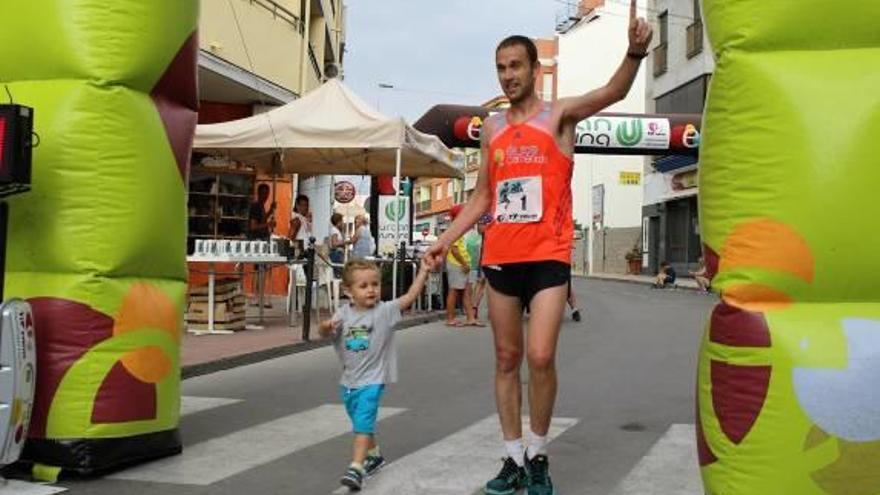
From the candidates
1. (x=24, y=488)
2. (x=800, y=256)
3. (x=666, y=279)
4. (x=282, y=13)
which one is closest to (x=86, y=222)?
(x=24, y=488)

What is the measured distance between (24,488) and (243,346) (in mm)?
5553

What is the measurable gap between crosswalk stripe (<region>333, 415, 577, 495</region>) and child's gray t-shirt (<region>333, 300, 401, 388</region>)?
494mm

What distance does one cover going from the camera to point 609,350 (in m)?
A: 10.6

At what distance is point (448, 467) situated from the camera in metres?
4.89

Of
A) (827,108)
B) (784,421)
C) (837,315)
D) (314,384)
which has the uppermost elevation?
(827,108)

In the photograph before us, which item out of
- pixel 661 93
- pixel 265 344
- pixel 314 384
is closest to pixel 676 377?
pixel 314 384

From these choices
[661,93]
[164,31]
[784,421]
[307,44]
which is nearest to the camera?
[784,421]

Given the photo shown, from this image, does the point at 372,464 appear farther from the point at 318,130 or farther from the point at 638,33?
the point at 318,130

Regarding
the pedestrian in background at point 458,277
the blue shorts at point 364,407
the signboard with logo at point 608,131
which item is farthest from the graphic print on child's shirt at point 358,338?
the signboard with logo at point 608,131

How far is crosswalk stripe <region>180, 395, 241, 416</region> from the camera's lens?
657 cm

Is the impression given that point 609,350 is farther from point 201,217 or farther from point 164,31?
point 201,217

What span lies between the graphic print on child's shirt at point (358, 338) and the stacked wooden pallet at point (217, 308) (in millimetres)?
7186

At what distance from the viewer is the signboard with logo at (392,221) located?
15508 mm

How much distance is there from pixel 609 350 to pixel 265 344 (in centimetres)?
385
